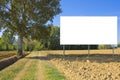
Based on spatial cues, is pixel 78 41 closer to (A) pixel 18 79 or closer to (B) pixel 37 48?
(A) pixel 18 79

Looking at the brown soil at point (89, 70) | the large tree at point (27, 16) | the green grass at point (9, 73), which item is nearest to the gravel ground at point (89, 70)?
the brown soil at point (89, 70)

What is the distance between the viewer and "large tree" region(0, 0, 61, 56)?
41562 millimetres

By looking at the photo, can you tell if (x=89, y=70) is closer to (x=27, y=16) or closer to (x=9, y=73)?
(x=9, y=73)

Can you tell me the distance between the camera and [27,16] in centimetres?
4244

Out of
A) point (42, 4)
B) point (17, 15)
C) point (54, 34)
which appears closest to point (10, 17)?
point (17, 15)

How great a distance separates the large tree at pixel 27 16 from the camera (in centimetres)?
4156

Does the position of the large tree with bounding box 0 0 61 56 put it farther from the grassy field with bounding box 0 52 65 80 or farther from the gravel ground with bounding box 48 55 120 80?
the grassy field with bounding box 0 52 65 80

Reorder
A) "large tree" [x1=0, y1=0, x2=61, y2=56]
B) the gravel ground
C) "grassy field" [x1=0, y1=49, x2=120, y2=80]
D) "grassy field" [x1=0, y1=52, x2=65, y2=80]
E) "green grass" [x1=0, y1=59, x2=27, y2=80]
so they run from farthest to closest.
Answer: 1. "large tree" [x1=0, y1=0, x2=61, y2=56]
2. "green grass" [x1=0, y1=59, x2=27, y2=80]
3. "grassy field" [x1=0, y1=52, x2=65, y2=80]
4. "grassy field" [x1=0, y1=49, x2=120, y2=80]
5. the gravel ground

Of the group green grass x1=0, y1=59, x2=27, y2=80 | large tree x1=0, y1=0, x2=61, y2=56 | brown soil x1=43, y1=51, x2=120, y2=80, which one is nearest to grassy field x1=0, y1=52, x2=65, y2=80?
green grass x1=0, y1=59, x2=27, y2=80

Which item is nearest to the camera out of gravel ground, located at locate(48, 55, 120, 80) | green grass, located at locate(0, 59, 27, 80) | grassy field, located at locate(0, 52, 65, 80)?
gravel ground, located at locate(48, 55, 120, 80)

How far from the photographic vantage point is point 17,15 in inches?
1671

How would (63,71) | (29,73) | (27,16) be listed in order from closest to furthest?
(29,73) < (63,71) < (27,16)

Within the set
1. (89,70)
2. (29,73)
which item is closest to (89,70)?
(89,70)

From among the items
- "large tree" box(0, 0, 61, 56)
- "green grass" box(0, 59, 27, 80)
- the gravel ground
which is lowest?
"green grass" box(0, 59, 27, 80)
